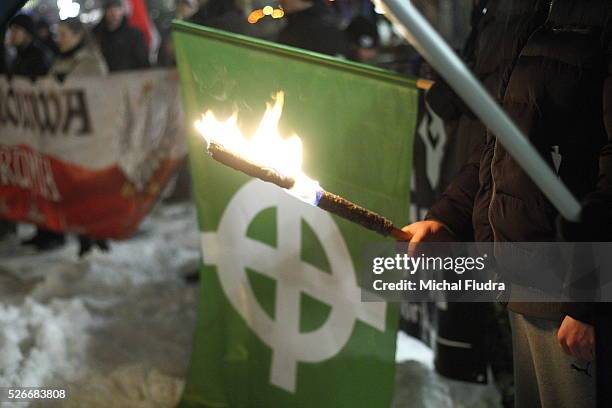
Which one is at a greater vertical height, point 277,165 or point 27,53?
point 277,165

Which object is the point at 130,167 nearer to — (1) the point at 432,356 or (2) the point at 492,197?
(1) the point at 432,356

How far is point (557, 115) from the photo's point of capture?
1.92 m

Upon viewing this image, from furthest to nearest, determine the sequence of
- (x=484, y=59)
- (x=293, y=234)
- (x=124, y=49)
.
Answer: (x=124, y=49) → (x=293, y=234) → (x=484, y=59)

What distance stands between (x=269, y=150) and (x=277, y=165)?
0.48 feet

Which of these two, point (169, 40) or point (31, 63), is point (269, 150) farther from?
point (169, 40)

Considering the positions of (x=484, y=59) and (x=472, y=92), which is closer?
(x=472, y=92)

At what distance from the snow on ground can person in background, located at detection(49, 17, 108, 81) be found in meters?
1.55

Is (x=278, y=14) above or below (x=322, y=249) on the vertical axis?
above

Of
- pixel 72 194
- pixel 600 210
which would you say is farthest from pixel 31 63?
pixel 600 210

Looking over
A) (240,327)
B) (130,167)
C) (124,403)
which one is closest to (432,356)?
(240,327)

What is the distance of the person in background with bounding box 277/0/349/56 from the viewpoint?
438cm

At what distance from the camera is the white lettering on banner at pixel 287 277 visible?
292 cm

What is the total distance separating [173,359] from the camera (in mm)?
4090

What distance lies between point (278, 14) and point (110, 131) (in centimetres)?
168
